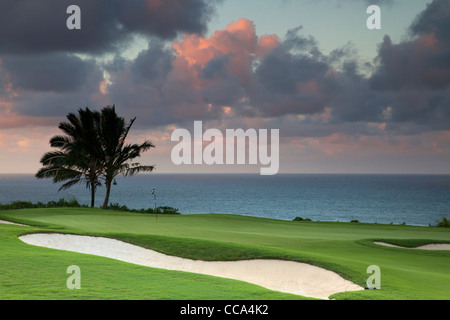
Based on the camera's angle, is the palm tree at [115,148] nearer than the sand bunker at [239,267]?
No

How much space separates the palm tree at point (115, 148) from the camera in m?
39.2

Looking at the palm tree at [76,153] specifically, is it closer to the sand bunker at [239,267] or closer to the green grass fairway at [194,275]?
the green grass fairway at [194,275]

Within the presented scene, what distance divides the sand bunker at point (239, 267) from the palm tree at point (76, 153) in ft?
74.5

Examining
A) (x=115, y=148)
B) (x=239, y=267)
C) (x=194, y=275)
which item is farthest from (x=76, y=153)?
(x=194, y=275)

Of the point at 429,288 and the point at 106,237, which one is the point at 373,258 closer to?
the point at 429,288

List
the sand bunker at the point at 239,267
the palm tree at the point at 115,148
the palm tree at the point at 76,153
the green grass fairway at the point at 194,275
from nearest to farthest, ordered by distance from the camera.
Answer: the green grass fairway at the point at 194,275, the sand bunker at the point at 239,267, the palm tree at the point at 76,153, the palm tree at the point at 115,148

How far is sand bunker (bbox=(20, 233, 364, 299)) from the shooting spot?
36.7 ft

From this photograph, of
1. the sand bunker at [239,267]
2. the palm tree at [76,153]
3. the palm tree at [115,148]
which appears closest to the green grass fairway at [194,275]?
the sand bunker at [239,267]

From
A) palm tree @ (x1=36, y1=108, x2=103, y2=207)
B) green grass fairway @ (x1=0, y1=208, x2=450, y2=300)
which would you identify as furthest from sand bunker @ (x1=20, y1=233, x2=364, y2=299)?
palm tree @ (x1=36, y1=108, x2=103, y2=207)

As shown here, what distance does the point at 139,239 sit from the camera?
15273 millimetres

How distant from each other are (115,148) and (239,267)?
1140 inches

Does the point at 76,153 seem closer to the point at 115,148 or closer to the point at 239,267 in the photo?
the point at 115,148

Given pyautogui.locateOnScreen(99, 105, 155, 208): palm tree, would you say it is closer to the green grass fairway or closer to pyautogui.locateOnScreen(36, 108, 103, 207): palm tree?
pyautogui.locateOnScreen(36, 108, 103, 207): palm tree
